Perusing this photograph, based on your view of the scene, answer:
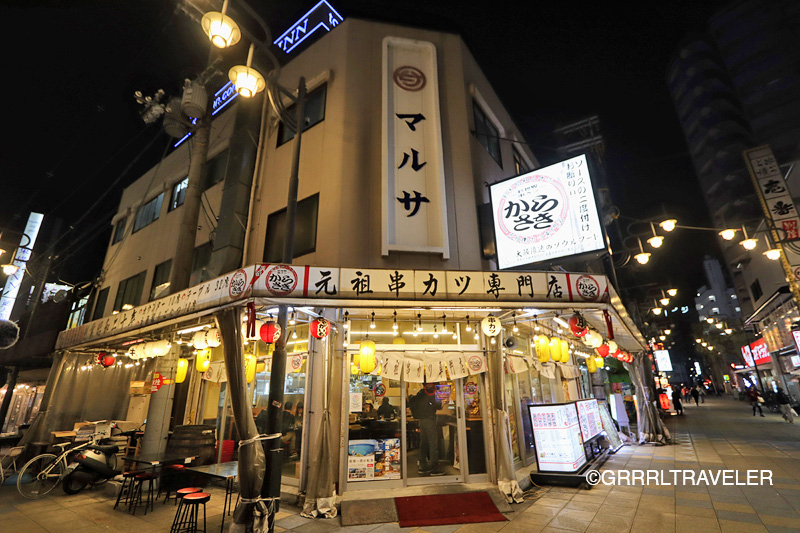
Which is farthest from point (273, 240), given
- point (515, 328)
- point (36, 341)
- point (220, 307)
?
point (36, 341)

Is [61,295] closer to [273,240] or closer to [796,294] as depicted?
[273,240]

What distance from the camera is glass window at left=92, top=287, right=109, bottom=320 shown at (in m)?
19.7

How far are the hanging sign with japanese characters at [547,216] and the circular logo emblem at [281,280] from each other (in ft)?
19.8

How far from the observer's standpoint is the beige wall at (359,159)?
9672mm

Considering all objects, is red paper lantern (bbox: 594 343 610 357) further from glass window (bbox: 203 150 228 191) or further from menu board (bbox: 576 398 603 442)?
glass window (bbox: 203 150 228 191)

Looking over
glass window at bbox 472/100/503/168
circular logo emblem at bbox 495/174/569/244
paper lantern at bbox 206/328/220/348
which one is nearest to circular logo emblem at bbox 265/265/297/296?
paper lantern at bbox 206/328/220/348

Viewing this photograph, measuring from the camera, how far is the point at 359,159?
10.3m

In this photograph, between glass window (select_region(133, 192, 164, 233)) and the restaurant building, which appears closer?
the restaurant building

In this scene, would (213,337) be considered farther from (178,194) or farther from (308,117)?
(178,194)

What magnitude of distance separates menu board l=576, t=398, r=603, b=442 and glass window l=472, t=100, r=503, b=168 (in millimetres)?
9497

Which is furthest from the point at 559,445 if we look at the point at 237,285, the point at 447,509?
the point at 237,285

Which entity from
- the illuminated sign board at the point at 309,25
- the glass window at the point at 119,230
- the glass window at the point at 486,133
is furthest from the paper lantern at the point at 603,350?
the glass window at the point at 119,230

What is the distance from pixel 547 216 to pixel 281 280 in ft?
24.4

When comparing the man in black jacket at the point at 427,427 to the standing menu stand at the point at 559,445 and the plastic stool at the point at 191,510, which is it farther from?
the plastic stool at the point at 191,510
